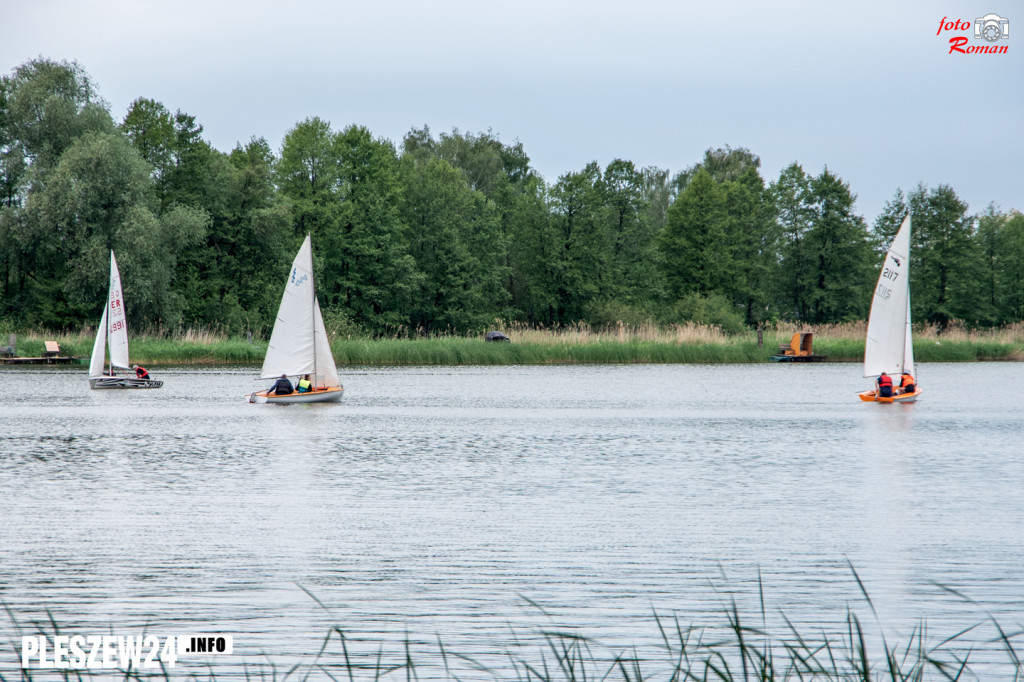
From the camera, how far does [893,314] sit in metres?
33.6

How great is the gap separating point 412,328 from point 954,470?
195ft

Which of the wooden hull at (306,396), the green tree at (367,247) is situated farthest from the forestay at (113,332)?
the green tree at (367,247)

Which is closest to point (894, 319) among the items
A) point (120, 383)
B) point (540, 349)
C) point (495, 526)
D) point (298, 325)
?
point (298, 325)

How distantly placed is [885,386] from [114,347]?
1067 inches

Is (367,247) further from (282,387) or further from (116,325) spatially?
(282,387)

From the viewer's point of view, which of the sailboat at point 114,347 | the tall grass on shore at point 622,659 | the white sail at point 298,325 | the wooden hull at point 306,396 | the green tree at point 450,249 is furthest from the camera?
the green tree at point 450,249

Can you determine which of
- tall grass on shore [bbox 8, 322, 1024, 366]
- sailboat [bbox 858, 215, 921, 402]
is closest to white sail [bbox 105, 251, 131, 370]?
tall grass on shore [bbox 8, 322, 1024, 366]

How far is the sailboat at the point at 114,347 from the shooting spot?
3884cm

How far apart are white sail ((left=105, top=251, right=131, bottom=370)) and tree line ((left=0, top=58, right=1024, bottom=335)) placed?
16706 millimetres

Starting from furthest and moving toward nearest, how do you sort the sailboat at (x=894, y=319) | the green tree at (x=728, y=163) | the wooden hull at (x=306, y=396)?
the green tree at (x=728, y=163) < the sailboat at (x=894, y=319) < the wooden hull at (x=306, y=396)

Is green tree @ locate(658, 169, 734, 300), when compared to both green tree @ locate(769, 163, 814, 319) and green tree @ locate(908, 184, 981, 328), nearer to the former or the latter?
green tree @ locate(769, 163, 814, 319)

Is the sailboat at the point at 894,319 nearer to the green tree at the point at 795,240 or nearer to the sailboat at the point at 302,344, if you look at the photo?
the sailboat at the point at 302,344

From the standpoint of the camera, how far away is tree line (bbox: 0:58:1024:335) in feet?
192
